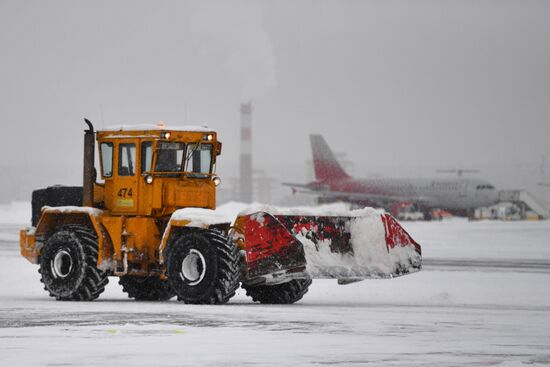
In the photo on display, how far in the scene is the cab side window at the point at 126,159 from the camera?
19531 millimetres

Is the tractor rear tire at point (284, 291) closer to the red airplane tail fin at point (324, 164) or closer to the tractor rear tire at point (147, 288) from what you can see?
the tractor rear tire at point (147, 288)

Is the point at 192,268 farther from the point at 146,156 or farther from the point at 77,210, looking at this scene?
the point at 77,210

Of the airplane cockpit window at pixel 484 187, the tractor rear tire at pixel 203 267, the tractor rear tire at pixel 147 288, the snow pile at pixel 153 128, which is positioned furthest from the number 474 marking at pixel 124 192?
the airplane cockpit window at pixel 484 187

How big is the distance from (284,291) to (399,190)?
287 ft

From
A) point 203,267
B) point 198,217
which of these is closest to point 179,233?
point 198,217

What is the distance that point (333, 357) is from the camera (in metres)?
11.3

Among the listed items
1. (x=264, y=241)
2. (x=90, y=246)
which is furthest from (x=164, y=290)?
(x=264, y=241)

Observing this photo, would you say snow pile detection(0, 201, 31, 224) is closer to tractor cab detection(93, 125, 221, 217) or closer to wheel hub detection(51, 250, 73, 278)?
wheel hub detection(51, 250, 73, 278)

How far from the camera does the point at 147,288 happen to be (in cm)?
2075

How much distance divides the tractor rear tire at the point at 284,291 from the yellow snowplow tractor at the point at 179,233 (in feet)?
0.06

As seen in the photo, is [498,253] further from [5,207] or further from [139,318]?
[5,207]

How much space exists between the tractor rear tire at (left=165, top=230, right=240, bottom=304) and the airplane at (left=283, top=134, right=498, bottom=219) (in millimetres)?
82275

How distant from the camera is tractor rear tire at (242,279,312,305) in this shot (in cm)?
1984

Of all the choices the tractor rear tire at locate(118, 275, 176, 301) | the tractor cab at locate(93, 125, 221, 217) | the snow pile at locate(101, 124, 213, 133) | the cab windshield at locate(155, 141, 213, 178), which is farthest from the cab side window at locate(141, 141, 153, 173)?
the tractor rear tire at locate(118, 275, 176, 301)
